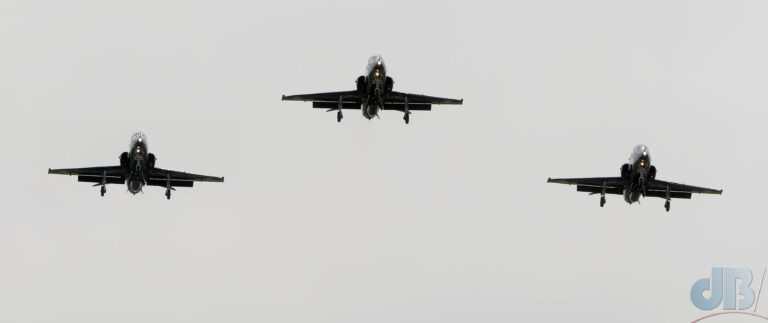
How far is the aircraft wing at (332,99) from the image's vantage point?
12438cm

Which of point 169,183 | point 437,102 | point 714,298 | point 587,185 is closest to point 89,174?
point 169,183

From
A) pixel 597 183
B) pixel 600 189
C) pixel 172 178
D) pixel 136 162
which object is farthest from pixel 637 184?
pixel 136 162

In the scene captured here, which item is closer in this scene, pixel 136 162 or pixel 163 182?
pixel 136 162

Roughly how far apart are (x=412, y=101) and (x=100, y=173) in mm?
25332

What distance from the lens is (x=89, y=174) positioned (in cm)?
12250

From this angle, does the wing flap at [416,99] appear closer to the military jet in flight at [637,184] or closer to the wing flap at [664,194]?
the military jet in flight at [637,184]

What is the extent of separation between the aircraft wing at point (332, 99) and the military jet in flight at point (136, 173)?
380 inches

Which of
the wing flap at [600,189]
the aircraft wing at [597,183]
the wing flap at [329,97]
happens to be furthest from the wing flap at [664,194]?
the wing flap at [329,97]

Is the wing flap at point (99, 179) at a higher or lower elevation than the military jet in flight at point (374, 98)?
lower

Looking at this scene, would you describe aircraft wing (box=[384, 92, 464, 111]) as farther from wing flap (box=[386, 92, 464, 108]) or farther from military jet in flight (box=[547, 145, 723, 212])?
military jet in flight (box=[547, 145, 723, 212])

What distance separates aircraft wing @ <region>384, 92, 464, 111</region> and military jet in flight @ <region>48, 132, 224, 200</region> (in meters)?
14.9

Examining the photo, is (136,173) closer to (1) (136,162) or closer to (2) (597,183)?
(1) (136,162)

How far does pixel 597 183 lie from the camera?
12644cm

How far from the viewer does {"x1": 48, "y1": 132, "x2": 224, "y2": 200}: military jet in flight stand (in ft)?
379
